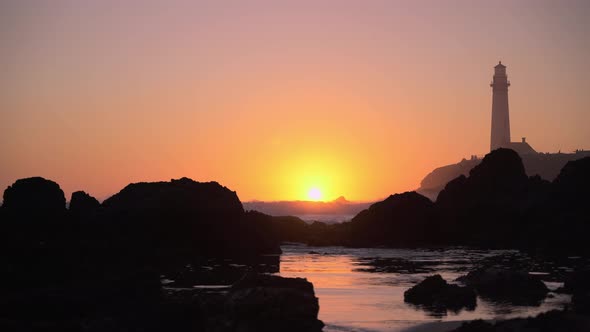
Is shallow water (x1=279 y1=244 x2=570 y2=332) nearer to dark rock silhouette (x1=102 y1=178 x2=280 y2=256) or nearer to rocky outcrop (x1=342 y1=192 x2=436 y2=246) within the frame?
dark rock silhouette (x1=102 y1=178 x2=280 y2=256)

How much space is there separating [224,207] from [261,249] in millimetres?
4767

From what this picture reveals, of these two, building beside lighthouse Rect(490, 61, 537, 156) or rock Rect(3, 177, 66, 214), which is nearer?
rock Rect(3, 177, 66, 214)

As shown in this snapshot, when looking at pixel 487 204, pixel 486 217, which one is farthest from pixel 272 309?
pixel 487 204

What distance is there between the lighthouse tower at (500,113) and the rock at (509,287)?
166573 millimetres

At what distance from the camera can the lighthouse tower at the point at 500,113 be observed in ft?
645

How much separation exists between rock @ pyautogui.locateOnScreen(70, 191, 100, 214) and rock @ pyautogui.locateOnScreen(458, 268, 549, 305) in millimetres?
39444

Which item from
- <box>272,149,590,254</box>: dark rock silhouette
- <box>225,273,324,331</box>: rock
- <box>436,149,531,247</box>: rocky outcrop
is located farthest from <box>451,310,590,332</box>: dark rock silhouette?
<box>436,149,531,247</box>: rocky outcrop

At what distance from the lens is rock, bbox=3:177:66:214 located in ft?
207

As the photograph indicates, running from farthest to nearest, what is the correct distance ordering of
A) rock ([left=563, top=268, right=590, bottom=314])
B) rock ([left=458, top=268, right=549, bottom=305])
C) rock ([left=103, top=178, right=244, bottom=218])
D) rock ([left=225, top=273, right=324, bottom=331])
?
rock ([left=103, top=178, right=244, bottom=218]), rock ([left=563, top=268, right=590, bottom=314]), rock ([left=458, top=268, right=549, bottom=305]), rock ([left=225, top=273, right=324, bottom=331])

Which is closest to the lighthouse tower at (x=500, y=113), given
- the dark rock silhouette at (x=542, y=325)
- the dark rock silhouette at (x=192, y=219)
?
the dark rock silhouette at (x=192, y=219)

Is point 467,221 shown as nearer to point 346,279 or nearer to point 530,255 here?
point 530,255

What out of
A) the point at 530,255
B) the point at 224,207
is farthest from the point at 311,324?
the point at 224,207

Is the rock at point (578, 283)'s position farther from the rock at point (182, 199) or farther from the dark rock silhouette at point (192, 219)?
the rock at point (182, 199)

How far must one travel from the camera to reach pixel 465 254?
6006 centimetres
